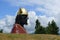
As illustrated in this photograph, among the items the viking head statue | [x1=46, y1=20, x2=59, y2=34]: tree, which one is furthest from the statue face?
[x1=46, y1=20, x2=59, y2=34]: tree

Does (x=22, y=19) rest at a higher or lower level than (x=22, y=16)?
lower

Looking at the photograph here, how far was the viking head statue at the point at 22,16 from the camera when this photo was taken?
34.5 m

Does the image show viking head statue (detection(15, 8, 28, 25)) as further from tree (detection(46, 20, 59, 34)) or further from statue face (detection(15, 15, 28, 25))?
tree (detection(46, 20, 59, 34))

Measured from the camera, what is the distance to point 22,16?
3466 cm

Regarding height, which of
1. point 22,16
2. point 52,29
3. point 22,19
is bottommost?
point 52,29

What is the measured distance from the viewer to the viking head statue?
34.5 meters

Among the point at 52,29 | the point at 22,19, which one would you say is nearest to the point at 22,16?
the point at 22,19

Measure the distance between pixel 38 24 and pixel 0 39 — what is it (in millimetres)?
32036

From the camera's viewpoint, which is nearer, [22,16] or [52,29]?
[22,16]

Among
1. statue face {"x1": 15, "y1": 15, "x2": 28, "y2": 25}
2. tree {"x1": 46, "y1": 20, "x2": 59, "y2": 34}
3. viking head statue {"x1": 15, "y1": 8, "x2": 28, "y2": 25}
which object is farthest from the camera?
tree {"x1": 46, "y1": 20, "x2": 59, "y2": 34}

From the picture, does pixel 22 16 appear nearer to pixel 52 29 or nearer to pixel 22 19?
pixel 22 19

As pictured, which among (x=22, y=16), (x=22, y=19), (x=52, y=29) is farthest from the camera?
(x=52, y=29)

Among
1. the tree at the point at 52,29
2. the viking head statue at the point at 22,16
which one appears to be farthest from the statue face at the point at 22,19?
the tree at the point at 52,29

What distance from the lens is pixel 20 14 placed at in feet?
113
